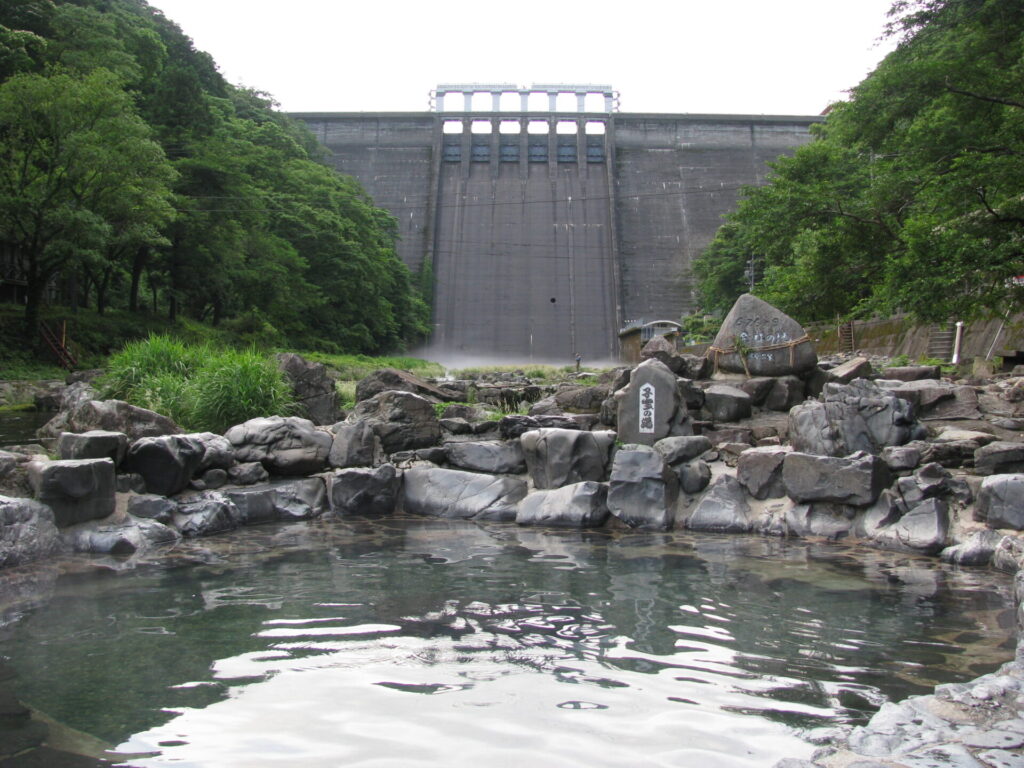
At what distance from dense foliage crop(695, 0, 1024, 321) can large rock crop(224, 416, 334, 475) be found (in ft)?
23.0

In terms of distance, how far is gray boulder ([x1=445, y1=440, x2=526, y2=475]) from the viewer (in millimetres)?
9406

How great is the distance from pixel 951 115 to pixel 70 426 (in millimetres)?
10963

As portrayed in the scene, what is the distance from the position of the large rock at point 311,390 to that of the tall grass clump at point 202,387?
21cm

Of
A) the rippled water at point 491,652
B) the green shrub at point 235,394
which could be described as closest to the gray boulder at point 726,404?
the rippled water at point 491,652

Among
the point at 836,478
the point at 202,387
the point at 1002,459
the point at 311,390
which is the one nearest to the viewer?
the point at 1002,459

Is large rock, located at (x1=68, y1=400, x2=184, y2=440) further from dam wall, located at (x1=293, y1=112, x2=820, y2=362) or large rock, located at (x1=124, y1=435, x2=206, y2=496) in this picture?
dam wall, located at (x1=293, y1=112, x2=820, y2=362)

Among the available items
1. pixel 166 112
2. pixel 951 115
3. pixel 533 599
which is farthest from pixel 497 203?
pixel 533 599

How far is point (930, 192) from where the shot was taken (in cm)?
888

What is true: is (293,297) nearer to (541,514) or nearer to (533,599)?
(541,514)

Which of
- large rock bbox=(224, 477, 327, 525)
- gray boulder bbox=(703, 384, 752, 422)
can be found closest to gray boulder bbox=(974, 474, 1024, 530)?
gray boulder bbox=(703, 384, 752, 422)

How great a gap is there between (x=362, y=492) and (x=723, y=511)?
390 centimetres

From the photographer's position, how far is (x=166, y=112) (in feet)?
90.9

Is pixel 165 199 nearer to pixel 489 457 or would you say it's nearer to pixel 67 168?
pixel 67 168

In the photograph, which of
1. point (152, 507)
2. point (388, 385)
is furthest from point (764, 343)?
point (152, 507)
